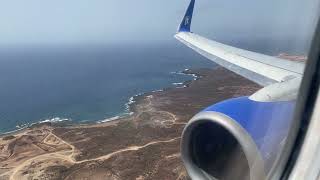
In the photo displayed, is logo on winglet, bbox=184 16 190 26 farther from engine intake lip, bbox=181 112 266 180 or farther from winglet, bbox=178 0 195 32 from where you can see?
engine intake lip, bbox=181 112 266 180

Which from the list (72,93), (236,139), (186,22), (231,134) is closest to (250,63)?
(231,134)

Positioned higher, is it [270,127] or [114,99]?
[270,127]

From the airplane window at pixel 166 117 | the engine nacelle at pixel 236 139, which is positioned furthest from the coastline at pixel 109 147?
the engine nacelle at pixel 236 139

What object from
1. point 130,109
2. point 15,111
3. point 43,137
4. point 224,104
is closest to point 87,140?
point 43,137

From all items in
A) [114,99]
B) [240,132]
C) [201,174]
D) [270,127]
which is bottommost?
[114,99]

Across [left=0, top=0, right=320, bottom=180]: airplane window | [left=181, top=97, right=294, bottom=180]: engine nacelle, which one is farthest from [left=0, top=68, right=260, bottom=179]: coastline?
[left=181, top=97, right=294, bottom=180]: engine nacelle

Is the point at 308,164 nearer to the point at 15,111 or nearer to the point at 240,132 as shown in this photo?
the point at 240,132

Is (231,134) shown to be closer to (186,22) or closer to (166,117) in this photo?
(186,22)

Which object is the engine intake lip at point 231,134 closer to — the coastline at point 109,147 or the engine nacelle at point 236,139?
the engine nacelle at point 236,139
